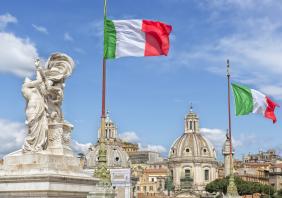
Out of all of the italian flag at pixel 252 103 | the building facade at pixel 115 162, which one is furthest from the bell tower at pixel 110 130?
the italian flag at pixel 252 103

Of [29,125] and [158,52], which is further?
[158,52]

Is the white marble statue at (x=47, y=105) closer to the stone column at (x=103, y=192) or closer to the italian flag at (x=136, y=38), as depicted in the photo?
the italian flag at (x=136, y=38)

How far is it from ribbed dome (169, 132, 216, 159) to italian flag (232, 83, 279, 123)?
133370mm

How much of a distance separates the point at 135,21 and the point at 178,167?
15053 cm

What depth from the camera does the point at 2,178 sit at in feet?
43.1

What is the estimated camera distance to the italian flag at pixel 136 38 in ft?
63.3

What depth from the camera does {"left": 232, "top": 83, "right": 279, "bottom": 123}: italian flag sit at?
3375 cm

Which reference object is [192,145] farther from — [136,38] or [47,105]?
[47,105]

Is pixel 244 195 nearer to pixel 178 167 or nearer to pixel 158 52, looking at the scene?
pixel 178 167

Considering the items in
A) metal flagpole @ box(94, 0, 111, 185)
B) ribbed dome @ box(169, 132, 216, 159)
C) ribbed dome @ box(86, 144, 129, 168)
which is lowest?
metal flagpole @ box(94, 0, 111, 185)

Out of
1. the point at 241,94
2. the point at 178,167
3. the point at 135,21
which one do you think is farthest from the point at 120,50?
the point at 178,167

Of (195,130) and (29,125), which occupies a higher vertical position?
(195,130)

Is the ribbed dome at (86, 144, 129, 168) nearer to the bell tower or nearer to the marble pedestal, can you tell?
the bell tower

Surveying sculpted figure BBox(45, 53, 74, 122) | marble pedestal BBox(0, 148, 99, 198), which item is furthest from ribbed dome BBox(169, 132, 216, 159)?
marble pedestal BBox(0, 148, 99, 198)
